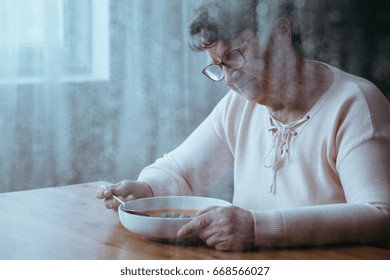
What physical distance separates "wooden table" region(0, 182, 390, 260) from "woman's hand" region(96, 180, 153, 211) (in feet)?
0.07

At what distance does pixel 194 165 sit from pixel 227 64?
259 mm

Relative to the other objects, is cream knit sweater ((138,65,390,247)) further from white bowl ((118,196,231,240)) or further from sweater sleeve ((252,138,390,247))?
white bowl ((118,196,231,240))

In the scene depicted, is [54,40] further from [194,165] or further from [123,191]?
[194,165]

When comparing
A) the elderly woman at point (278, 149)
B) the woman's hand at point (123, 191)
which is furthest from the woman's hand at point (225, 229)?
the woman's hand at point (123, 191)

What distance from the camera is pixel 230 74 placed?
1.23 meters

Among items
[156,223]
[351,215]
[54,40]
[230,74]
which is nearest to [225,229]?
[156,223]

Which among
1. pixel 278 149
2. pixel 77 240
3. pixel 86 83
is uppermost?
pixel 86 83

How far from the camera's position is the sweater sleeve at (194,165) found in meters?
1.30

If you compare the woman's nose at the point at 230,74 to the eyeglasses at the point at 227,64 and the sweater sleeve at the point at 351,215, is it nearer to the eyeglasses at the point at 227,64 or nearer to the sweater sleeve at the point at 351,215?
the eyeglasses at the point at 227,64

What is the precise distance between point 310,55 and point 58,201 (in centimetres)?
56

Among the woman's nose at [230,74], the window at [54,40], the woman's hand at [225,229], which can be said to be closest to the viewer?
the woman's hand at [225,229]

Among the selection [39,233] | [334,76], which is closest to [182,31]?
[334,76]

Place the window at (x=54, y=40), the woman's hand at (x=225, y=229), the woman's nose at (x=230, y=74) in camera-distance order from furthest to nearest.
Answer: the woman's nose at (x=230, y=74)
the window at (x=54, y=40)
the woman's hand at (x=225, y=229)
